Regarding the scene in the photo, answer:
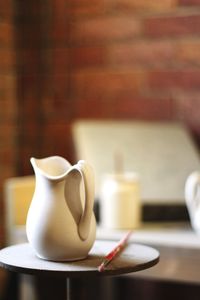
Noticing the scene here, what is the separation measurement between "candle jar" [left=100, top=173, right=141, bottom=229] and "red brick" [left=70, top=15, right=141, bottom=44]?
0.68m

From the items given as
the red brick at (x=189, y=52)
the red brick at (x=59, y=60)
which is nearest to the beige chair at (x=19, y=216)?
the red brick at (x=59, y=60)

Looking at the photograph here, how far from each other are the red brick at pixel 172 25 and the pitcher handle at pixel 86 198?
120 cm

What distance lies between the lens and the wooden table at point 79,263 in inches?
38.0

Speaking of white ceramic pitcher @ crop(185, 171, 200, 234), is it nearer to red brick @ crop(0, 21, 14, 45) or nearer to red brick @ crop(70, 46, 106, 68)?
red brick @ crop(70, 46, 106, 68)

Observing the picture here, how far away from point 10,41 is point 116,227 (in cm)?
96

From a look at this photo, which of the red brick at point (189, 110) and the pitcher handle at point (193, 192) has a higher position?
the red brick at point (189, 110)

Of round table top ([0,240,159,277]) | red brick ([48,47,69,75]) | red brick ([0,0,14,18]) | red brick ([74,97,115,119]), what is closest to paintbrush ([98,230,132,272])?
round table top ([0,240,159,277])

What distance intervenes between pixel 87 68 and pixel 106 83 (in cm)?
10

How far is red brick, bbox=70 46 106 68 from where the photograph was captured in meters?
2.29

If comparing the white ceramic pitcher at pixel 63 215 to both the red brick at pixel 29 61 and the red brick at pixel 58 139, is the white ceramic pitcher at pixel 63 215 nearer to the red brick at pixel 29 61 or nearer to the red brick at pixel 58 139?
the red brick at pixel 58 139

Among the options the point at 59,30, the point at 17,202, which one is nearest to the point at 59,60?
the point at 59,30

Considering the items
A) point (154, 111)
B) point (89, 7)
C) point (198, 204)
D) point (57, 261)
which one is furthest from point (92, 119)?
point (57, 261)

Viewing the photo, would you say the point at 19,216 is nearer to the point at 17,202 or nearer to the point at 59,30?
the point at 17,202

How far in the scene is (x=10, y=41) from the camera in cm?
235
